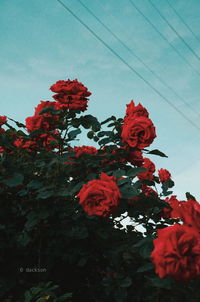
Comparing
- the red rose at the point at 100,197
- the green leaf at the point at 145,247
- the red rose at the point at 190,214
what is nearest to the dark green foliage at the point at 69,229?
the red rose at the point at 100,197

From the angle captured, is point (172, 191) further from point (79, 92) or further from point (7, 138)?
point (7, 138)

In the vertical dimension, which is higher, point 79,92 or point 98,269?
point 79,92

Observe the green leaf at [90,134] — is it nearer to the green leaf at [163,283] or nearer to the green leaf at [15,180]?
the green leaf at [15,180]

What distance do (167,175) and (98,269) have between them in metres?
1.32

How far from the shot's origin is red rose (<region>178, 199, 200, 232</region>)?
3.58 ft

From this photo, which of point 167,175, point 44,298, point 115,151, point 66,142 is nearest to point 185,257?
point 44,298

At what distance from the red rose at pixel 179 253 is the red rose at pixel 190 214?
2.9 inches

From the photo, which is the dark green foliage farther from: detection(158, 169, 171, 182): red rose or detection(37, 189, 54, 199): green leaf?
detection(158, 169, 171, 182): red rose

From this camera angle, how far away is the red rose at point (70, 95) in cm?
201

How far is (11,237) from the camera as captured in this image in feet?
6.21

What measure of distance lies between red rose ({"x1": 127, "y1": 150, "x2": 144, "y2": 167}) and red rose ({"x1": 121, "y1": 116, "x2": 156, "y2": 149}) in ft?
0.70

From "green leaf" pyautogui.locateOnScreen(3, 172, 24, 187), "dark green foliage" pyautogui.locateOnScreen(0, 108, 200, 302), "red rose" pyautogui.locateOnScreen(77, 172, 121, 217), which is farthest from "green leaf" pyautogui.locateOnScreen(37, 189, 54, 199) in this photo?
"red rose" pyautogui.locateOnScreen(77, 172, 121, 217)

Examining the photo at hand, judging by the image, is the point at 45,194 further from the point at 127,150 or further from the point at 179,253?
the point at 179,253

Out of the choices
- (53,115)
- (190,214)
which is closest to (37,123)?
(53,115)
